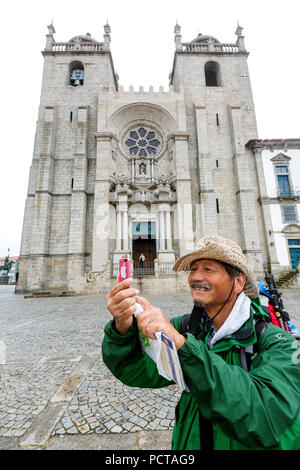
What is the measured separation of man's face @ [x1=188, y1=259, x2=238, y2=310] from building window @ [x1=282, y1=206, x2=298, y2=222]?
18832 mm

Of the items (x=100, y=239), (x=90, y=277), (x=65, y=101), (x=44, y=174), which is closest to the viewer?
(x=90, y=277)

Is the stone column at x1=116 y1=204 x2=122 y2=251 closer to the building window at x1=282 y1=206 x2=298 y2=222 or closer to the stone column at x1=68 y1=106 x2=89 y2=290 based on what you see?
the stone column at x1=68 y1=106 x2=89 y2=290

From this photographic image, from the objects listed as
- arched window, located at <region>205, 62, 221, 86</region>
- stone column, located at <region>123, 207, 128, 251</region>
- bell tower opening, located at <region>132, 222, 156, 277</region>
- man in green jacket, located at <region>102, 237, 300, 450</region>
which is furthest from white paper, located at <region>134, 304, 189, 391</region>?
arched window, located at <region>205, 62, 221, 86</region>

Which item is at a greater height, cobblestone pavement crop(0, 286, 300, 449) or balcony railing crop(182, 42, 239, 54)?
balcony railing crop(182, 42, 239, 54)

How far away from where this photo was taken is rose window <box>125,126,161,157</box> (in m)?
19.2

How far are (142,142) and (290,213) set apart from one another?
14056 millimetres

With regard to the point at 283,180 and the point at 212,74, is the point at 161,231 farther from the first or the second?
the point at 212,74

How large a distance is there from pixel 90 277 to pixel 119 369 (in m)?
12.9

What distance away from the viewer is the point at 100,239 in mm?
15141

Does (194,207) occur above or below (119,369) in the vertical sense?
above

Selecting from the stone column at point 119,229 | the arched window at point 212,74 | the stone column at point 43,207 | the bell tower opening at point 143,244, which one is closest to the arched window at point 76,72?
the stone column at point 43,207

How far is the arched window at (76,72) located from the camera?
20516mm
